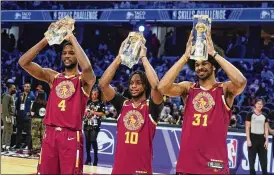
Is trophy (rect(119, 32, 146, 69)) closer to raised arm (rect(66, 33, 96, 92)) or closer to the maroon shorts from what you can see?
raised arm (rect(66, 33, 96, 92))

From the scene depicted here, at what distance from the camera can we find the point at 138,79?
4.16 m

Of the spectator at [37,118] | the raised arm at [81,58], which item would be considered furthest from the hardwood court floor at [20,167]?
the raised arm at [81,58]

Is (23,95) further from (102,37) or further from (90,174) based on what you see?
(102,37)

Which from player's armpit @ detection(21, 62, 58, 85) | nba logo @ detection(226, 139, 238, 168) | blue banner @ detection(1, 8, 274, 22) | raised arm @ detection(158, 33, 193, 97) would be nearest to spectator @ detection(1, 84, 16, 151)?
nba logo @ detection(226, 139, 238, 168)

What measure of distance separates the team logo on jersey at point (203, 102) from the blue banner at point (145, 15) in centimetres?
960

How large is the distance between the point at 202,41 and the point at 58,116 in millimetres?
1621

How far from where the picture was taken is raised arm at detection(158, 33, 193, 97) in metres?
3.78

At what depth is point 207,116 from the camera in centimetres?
366

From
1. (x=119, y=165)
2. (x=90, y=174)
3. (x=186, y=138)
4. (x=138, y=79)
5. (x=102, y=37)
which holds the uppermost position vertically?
(x=102, y=37)

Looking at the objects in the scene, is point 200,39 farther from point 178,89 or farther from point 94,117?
point 94,117

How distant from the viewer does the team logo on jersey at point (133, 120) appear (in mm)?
4012

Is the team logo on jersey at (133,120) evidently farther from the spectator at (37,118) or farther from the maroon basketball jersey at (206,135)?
the spectator at (37,118)

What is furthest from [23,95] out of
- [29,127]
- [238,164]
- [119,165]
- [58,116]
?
[119,165]

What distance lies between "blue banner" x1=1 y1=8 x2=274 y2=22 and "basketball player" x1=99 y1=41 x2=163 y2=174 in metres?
9.28
